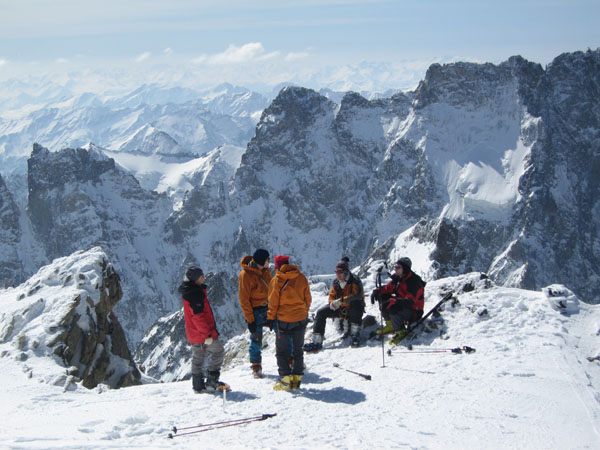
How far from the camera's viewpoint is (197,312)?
1133 centimetres

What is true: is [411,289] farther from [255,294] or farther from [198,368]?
[198,368]

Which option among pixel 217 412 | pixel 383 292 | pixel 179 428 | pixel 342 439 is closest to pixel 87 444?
pixel 179 428

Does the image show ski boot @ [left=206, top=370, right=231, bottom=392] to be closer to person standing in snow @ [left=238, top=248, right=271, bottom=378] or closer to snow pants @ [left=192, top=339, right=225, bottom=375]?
snow pants @ [left=192, top=339, right=225, bottom=375]

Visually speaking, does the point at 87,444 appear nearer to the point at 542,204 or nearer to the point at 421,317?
the point at 421,317

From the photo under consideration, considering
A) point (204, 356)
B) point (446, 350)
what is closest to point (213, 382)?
point (204, 356)

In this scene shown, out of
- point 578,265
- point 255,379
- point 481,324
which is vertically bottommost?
point 578,265

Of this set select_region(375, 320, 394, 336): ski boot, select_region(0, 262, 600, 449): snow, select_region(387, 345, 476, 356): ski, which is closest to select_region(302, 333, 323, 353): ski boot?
select_region(0, 262, 600, 449): snow

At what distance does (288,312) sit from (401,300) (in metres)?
4.08

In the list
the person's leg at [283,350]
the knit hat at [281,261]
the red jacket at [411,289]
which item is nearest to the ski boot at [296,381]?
the person's leg at [283,350]

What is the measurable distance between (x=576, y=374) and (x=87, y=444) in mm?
9698

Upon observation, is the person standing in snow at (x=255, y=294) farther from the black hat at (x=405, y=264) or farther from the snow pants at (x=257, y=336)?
the black hat at (x=405, y=264)

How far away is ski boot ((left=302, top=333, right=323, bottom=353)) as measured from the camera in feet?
48.9

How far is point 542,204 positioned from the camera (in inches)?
7431

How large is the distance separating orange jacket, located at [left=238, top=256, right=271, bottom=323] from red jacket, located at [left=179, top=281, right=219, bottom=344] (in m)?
1.32
